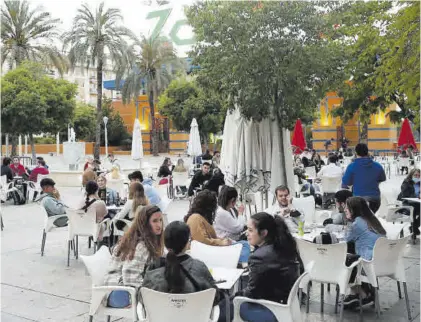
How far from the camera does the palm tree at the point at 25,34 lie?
28.8m

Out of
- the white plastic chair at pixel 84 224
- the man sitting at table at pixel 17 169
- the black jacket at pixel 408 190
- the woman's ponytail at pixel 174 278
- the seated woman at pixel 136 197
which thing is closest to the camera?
the woman's ponytail at pixel 174 278

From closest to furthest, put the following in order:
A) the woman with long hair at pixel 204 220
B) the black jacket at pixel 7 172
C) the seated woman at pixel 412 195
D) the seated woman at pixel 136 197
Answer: the woman with long hair at pixel 204 220 → the seated woman at pixel 136 197 → the seated woman at pixel 412 195 → the black jacket at pixel 7 172

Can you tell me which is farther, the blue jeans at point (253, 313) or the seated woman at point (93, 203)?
the seated woman at point (93, 203)

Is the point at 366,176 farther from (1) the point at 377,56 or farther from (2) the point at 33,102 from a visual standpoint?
(2) the point at 33,102

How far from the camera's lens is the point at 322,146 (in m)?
41.0

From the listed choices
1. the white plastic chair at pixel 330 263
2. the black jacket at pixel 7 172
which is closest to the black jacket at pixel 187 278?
the white plastic chair at pixel 330 263

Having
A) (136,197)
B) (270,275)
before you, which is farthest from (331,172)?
(270,275)

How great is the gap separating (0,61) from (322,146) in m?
25.2

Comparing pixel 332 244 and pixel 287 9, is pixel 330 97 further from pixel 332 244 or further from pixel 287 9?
pixel 332 244

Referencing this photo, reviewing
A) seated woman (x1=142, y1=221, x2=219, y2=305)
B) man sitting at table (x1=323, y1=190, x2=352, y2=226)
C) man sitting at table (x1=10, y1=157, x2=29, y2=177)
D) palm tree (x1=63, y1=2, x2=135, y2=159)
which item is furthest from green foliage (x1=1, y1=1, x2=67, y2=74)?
seated woman (x1=142, y1=221, x2=219, y2=305)

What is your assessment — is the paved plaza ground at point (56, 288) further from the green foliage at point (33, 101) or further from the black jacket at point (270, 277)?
the green foliage at point (33, 101)

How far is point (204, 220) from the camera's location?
524 cm

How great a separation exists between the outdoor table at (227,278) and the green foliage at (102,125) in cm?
4306

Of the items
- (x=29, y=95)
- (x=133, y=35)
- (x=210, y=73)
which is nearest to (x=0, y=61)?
(x=29, y=95)
